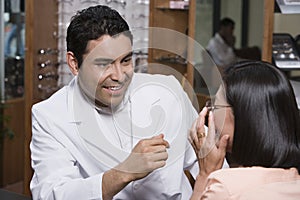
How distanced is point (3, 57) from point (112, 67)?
2.71 m

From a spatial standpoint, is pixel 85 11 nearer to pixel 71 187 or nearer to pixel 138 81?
pixel 138 81

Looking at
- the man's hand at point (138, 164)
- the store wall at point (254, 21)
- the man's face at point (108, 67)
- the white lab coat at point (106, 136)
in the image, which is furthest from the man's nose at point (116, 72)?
the store wall at point (254, 21)

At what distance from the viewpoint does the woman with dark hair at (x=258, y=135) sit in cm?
125

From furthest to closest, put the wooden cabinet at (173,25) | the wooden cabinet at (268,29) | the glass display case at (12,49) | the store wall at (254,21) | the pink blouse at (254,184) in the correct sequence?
the store wall at (254,21), the glass display case at (12,49), the wooden cabinet at (173,25), the wooden cabinet at (268,29), the pink blouse at (254,184)

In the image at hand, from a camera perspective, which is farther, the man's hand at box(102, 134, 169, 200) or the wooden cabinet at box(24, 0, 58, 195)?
the wooden cabinet at box(24, 0, 58, 195)

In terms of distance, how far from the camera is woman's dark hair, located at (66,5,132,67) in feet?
5.19

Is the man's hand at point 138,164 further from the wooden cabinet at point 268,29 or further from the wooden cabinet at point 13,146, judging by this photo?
the wooden cabinet at point 13,146

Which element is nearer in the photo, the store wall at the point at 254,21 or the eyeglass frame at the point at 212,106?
the eyeglass frame at the point at 212,106

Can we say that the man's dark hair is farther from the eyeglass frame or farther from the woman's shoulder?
the woman's shoulder

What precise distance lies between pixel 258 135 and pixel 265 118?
0.04 meters

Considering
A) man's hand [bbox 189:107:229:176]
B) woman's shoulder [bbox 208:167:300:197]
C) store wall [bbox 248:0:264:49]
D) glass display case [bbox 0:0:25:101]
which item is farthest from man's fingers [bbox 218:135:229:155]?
store wall [bbox 248:0:264:49]

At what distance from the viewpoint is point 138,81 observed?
5.55 feet

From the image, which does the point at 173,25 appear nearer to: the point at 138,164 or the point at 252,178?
the point at 138,164

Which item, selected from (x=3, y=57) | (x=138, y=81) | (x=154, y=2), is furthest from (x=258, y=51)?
(x=138, y=81)
